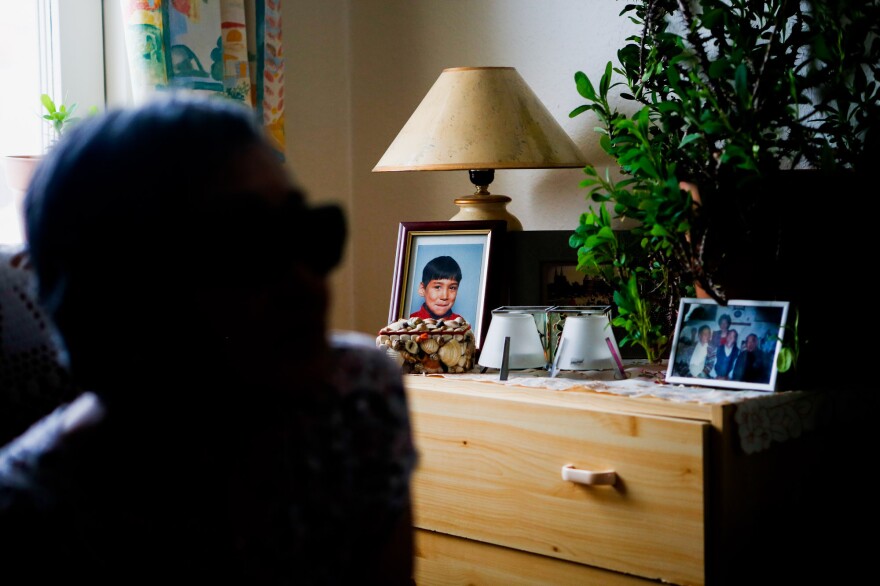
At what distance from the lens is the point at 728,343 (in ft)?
4.24

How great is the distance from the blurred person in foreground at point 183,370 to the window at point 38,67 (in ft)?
4.58

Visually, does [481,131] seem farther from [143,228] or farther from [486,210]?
[143,228]

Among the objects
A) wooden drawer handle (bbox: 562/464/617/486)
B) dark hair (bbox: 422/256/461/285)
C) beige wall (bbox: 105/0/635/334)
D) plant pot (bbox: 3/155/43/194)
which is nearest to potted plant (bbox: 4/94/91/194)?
plant pot (bbox: 3/155/43/194)

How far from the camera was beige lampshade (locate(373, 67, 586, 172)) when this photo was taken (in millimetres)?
1617

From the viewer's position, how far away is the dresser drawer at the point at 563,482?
116 centimetres

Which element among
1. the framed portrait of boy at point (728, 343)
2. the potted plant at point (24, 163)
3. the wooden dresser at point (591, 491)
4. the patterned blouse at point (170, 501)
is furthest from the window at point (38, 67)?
the patterned blouse at point (170, 501)

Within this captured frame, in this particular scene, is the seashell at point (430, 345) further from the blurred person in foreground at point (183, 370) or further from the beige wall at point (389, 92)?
the blurred person in foreground at point (183, 370)

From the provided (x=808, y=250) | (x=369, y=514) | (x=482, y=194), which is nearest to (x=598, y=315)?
(x=808, y=250)

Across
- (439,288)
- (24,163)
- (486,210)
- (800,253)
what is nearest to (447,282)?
(439,288)

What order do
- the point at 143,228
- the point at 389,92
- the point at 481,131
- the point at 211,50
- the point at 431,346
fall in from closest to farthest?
the point at 143,228, the point at 431,346, the point at 481,131, the point at 211,50, the point at 389,92

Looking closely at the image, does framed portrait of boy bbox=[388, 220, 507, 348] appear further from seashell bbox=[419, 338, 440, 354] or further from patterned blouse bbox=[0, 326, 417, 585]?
patterned blouse bbox=[0, 326, 417, 585]

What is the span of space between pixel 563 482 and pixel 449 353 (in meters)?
0.31

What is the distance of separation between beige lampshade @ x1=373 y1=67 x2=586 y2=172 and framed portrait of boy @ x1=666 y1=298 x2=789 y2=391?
426 mm

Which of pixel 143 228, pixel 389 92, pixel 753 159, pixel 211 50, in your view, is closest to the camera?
pixel 143 228
